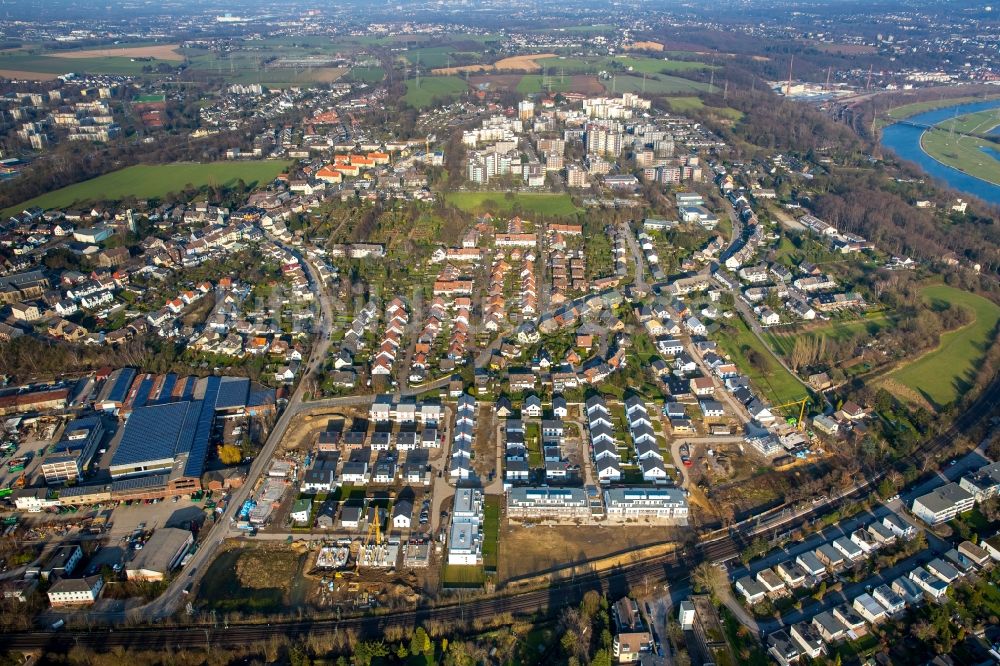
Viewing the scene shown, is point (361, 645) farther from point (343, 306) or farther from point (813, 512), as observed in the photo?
point (343, 306)

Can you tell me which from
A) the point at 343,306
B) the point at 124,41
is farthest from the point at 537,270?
the point at 124,41

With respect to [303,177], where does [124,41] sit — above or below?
above

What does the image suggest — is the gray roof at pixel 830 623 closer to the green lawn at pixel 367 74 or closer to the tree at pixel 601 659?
the tree at pixel 601 659

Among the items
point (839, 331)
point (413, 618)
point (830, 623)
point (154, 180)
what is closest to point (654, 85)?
point (154, 180)

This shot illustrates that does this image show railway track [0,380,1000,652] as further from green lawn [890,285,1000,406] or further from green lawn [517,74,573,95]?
green lawn [517,74,573,95]

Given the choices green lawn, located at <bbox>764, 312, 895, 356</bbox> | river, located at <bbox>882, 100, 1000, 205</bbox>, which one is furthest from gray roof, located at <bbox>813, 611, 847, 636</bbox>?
river, located at <bbox>882, 100, 1000, 205</bbox>
